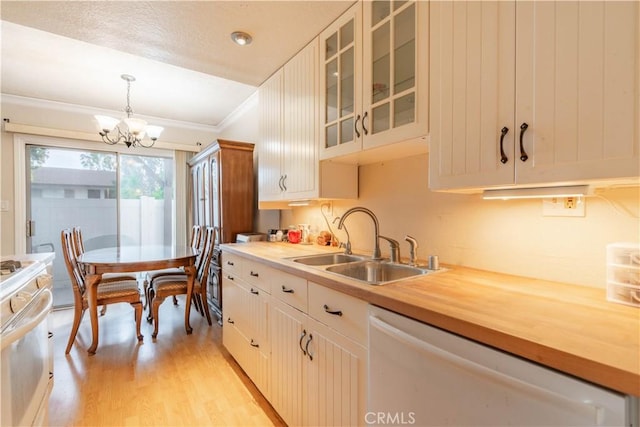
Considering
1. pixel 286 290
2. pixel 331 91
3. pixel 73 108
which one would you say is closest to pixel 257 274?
pixel 286 290

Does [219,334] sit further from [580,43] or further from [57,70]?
[580,43]

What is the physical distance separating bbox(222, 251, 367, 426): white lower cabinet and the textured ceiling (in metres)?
1.45

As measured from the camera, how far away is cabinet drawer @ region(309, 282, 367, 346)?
111 centimetres

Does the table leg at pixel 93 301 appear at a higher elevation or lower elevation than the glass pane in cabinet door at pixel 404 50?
lower

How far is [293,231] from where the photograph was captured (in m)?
2.59

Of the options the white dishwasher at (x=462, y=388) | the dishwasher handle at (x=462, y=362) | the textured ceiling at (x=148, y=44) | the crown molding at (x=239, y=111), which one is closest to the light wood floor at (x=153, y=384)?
the white dishwasher at (x=462, y=388)

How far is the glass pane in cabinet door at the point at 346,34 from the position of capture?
1610mm

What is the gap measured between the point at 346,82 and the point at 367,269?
1.09 m

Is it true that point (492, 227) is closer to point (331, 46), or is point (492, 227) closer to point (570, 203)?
point (570, 203)

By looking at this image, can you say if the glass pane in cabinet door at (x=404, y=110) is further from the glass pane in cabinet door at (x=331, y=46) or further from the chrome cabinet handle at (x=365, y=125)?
the glass pane in cabinet door at (x=331, y=46)

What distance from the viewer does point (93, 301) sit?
8.25 feet

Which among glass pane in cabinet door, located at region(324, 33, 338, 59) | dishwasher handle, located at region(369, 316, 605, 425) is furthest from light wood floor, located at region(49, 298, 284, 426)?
glass pane in cabinet door, located at region(324, 33, 338, 59)

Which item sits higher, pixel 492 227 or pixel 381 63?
pixel 381 63

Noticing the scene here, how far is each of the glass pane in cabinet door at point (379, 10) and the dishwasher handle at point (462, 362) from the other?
1408 mm
